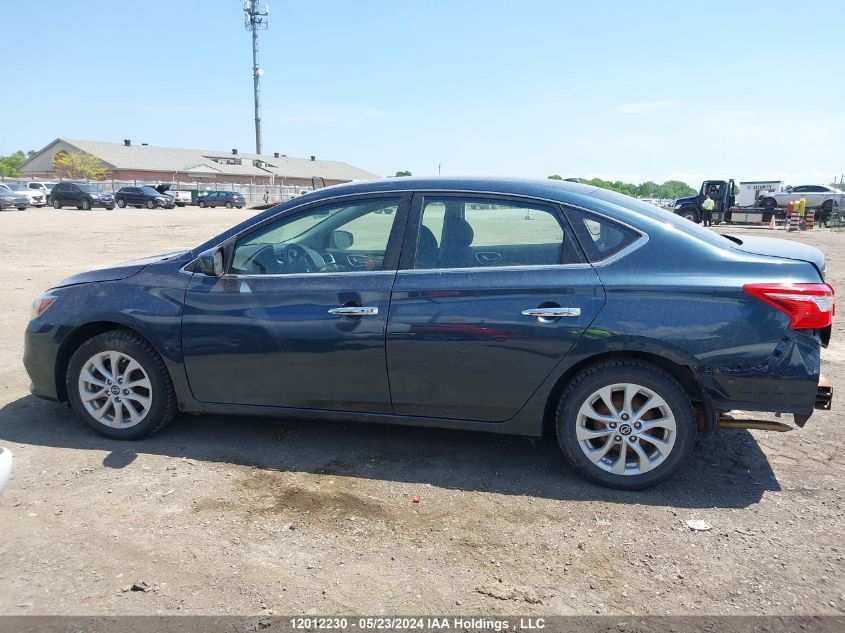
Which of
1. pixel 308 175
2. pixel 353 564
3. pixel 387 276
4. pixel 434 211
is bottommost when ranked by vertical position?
pixel 353 564

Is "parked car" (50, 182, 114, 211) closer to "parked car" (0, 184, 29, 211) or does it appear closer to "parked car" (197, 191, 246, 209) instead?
"parked car" (0, 184, 29, 211)

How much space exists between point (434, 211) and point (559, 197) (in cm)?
76

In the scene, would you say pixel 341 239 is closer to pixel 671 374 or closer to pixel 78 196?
pixel 671 374

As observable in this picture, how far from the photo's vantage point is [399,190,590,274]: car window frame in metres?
3.84

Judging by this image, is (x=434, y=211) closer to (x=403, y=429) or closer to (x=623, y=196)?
(x=623, y=196)

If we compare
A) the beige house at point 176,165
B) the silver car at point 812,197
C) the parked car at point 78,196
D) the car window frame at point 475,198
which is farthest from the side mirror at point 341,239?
the beige house at point 176,165

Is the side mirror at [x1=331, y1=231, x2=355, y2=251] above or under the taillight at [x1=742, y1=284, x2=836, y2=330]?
above

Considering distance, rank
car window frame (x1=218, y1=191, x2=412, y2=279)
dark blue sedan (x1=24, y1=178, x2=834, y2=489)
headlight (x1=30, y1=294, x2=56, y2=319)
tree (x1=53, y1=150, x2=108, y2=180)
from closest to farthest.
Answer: dark blue sedan (x1=24, y1=178, x2=834, y2=489)
car window frame (x1=218, y1=191, x2=412, y2=279)
headlight (x1=30, y1=294, x2=56, y2=319)
tree (x1=53, y1=150, x2=108, y2=180)

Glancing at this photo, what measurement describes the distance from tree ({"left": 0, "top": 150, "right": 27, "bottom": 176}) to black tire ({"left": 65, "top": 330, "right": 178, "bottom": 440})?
325ft

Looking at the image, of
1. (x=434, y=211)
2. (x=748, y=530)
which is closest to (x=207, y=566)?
(x=434, y=211)

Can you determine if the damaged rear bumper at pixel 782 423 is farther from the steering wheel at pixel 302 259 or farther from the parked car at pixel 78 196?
the parked car at pixel 78 196

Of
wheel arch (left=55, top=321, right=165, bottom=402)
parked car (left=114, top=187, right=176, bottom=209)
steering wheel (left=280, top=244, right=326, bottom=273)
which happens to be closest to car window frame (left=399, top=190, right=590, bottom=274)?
steering wheel (left=280, top=244, right=326, bottom=273)

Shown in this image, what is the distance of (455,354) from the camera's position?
3.84 m

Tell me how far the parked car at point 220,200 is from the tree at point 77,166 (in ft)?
90.1
